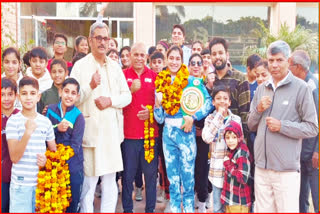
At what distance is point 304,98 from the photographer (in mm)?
3531

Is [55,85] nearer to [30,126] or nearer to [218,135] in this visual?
[30,126]

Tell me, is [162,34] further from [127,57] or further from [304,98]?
[304,98]

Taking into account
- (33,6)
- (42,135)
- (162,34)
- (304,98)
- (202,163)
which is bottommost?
(202,163)

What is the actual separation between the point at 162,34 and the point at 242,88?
829 centimetres

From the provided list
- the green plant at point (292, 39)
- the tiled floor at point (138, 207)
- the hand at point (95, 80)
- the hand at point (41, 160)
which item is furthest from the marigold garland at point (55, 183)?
the green plant at point (292, 39)

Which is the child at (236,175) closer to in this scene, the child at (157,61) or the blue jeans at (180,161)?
the blue jeans at (180,161)

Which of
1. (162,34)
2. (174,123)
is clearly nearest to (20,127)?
(174,123)

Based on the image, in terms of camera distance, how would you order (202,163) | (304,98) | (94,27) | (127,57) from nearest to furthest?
(304,98) < (94,27) < (202,163) < (127,57)

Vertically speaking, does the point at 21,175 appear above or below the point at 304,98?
below

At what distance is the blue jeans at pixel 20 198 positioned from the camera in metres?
3.60

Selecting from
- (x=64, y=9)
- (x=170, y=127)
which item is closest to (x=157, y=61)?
(x=170, y=127)

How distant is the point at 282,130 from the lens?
3.53 metres

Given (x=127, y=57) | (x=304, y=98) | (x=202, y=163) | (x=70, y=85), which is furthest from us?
(x=127, y=57)

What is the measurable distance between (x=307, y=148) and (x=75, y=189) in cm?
264
